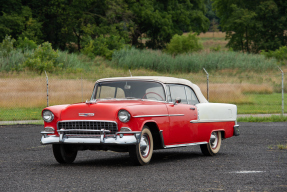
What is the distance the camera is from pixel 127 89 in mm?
9461

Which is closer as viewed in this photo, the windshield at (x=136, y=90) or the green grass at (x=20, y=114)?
the windshield at (x=136, y=90)

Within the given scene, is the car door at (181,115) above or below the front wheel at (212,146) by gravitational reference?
above

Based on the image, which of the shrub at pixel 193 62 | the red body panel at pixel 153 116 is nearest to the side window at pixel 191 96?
the red body panel at pixel 153 116

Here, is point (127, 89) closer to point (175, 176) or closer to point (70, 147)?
point (70, 147)

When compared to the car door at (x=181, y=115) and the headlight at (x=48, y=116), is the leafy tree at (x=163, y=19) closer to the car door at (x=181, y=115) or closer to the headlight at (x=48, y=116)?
the car door at (x=181, y=115)

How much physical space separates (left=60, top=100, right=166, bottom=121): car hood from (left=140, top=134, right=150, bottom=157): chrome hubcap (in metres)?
0.53

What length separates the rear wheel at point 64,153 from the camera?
29.6 ft

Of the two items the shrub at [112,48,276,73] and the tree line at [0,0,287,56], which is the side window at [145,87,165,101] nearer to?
the shrub at [112,48,276,73]

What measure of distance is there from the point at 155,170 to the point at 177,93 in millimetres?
2165

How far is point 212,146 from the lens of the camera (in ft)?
34.3

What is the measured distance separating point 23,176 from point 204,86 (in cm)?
2345

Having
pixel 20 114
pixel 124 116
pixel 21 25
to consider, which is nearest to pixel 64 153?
pixel 124 116

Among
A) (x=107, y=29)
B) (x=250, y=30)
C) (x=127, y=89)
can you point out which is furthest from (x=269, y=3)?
(x=127, y=89)

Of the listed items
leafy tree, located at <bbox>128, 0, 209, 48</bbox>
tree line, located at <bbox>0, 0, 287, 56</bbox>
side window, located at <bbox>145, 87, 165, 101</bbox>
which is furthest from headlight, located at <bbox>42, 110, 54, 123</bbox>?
leafy tree, located at <bbox>128, 0, 209, 48</bbox>
